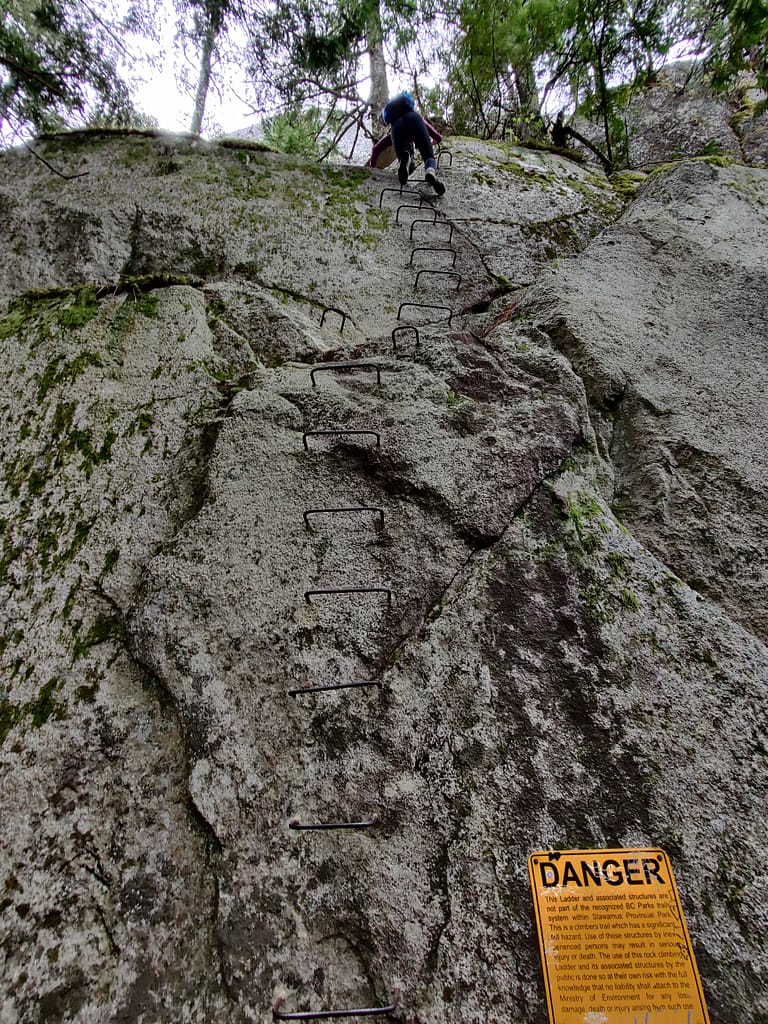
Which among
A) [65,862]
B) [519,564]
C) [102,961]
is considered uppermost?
[519,564]

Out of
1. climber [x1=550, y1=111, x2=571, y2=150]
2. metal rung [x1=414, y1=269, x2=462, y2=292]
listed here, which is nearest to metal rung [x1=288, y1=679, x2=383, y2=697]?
metal rung [x1=414, y1=269, x2=462, y2=292]

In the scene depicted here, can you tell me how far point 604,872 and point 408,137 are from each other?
20.2 ft

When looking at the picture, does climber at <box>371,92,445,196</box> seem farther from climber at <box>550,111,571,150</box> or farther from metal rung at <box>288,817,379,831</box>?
metal rung at <box>288,817,379,831</box>

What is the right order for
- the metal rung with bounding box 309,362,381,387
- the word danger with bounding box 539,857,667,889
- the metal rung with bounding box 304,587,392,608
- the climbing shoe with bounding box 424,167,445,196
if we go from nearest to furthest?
the word danger with bounding box 539,857,667,889 < the metal rung with bounding box 304,587,392,608 < the metal rung with bounding box 309,362,381,387 < the climbing shoe with bounding box 424,167,445,196

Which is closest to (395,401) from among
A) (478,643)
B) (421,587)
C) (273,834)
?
(421,587)

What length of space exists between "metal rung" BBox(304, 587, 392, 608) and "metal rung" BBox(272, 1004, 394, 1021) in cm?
135

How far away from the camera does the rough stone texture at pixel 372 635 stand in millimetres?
1835

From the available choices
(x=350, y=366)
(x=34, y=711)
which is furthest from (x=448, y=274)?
(x=34, y=711)

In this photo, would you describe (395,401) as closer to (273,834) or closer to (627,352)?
(627,352)

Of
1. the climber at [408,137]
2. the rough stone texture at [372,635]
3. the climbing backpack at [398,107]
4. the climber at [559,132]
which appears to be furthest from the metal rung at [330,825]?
the climber at [559,132]

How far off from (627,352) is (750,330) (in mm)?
820

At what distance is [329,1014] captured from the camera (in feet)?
5.53

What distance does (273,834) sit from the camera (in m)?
2.01

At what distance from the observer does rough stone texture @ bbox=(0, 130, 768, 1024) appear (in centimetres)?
183
